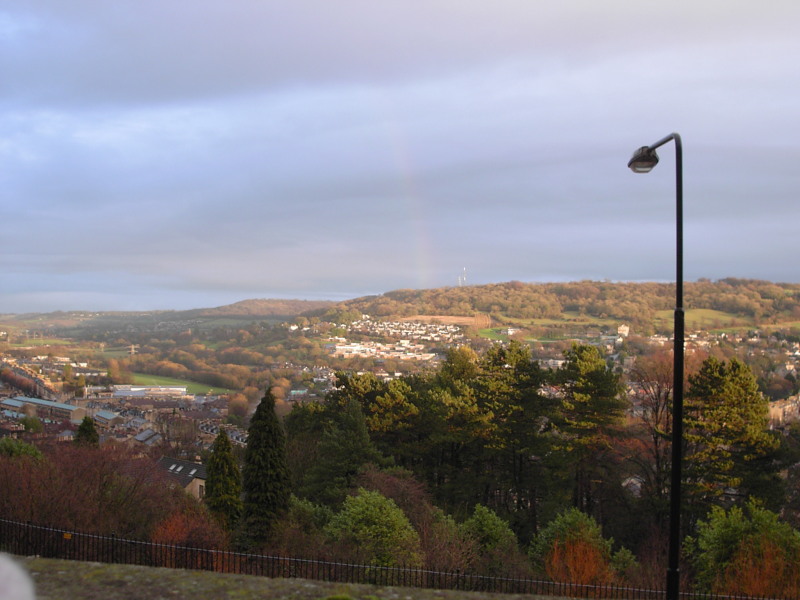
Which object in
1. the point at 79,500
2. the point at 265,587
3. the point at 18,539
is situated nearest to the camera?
the point at 265,587

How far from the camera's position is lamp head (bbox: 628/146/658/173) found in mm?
6906

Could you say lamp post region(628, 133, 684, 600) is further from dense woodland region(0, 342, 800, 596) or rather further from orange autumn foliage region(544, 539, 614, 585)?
dense woodland region(0, 342, 800, 596)

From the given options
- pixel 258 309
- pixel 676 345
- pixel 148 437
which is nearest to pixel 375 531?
pixel 676 345

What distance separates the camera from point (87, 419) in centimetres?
2755

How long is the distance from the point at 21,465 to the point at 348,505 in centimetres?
834

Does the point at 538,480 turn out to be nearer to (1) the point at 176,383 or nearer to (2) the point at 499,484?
(2) the point at 499,484

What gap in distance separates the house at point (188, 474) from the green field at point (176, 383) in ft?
180

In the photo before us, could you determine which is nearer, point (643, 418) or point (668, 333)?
point (643, 418)

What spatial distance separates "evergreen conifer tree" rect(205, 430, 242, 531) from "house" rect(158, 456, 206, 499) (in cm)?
1167

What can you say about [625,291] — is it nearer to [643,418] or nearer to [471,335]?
[471,335]

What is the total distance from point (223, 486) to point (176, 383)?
3556 inches

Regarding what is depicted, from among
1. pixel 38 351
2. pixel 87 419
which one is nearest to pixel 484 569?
pixel 87 419

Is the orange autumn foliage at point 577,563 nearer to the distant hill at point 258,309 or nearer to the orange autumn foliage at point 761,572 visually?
the orange autumn foliage at point 761,572

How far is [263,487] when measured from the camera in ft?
69.9
